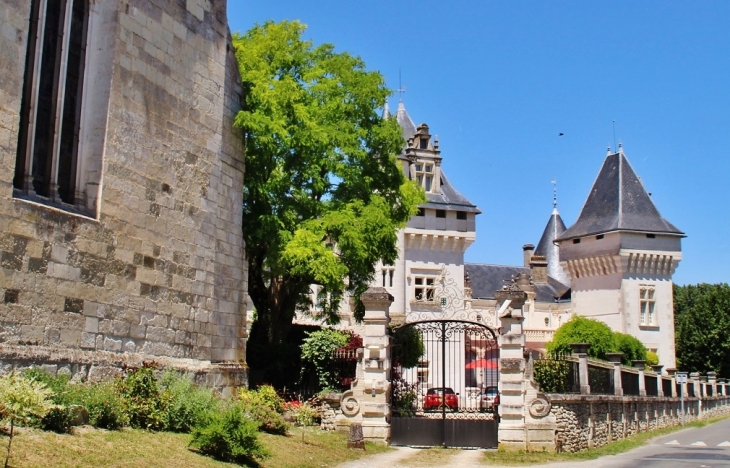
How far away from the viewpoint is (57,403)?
9172 millimetres

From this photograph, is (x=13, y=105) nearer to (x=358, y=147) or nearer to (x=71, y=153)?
(x=71, y=153)

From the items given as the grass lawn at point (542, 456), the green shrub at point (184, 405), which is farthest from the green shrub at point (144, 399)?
the grass lawn at point (542, 456)

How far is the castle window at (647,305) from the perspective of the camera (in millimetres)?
44781

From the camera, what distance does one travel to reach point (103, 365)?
11.2 metres

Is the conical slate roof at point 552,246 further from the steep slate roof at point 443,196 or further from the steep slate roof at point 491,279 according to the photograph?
the steep slate roof at point 443,196

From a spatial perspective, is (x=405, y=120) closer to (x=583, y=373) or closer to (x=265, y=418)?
(x=583, y=373)

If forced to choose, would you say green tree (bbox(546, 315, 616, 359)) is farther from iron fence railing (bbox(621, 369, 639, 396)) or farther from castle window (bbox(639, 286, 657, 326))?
castle window (bbox(639, 286, 657, 326))

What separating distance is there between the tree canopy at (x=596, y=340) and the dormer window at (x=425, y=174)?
8957 millimetres

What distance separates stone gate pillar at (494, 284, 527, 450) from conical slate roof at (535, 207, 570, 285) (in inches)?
1795

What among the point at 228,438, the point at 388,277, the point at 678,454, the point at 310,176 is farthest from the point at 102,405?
the point at 388,277

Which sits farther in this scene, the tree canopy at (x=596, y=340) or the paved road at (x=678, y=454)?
the tree canopy at (x=596, y=340)

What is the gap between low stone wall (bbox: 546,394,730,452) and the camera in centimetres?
1568

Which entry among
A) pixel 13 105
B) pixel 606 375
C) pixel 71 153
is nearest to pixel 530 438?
pixel 606 375

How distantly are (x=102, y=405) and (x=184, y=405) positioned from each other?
1.50 metres
